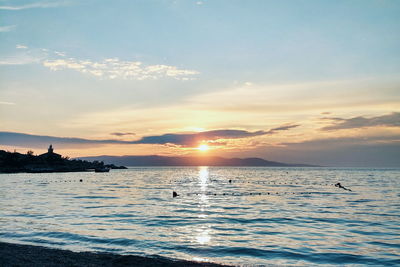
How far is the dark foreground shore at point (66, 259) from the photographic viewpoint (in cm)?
1409

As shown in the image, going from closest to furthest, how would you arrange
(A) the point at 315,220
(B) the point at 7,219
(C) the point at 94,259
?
(C) the point at 94,259 < (B) the point at 7,219 < (A) the point at 315,220

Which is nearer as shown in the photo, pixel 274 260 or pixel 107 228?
pixel 274 260

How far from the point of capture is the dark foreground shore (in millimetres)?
14086

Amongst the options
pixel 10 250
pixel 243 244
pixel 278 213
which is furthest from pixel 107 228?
pixel 278 213

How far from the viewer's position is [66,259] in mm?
14766

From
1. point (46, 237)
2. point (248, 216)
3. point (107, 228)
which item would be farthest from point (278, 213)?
point (46, 237)

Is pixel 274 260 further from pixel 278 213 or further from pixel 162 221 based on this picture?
pixel 278 213

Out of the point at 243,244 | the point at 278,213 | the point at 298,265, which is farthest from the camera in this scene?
the point at 278,213

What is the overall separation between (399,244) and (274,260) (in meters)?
10.8

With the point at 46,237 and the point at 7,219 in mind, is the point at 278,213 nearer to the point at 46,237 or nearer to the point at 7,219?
the point at 46,237

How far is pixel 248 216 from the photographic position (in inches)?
1335

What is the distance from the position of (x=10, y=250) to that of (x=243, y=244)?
13630mm

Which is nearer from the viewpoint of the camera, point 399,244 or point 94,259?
point 94,259

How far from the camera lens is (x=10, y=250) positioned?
1628cm
